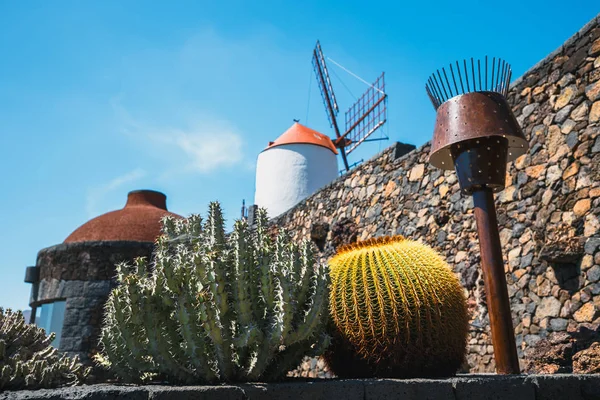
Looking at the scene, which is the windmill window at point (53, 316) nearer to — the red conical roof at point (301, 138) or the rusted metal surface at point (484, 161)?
the rusted metal surface at point (484, 161)

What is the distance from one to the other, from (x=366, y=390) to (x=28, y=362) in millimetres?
1436

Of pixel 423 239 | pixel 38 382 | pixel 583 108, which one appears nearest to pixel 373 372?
pixel 38 382

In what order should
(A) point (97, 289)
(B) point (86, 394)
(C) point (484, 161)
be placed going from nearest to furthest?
1. (B) point (86, 394)
2. (C) point (484, 161)
3. (A) point (97, 289)

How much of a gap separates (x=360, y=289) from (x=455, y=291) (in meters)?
0.58

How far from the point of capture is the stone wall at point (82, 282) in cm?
710

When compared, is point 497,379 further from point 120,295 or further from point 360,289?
point 120,295

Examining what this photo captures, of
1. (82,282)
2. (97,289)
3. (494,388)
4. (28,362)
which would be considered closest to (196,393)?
(28,362)

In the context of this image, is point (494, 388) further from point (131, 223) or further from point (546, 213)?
point (131, 223)

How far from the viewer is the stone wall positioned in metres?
7.10

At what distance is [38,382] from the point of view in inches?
83.9

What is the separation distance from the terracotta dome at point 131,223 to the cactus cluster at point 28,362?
599 cm

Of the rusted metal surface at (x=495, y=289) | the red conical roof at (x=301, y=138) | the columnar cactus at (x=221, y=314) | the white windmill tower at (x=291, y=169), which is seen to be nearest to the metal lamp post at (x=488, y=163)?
the rusted metal surface at (x=495, y=289)

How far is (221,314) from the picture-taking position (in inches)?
83.7

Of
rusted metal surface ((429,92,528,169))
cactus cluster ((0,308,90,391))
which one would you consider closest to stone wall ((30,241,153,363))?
cactus cluster ((0,308,90,391))
